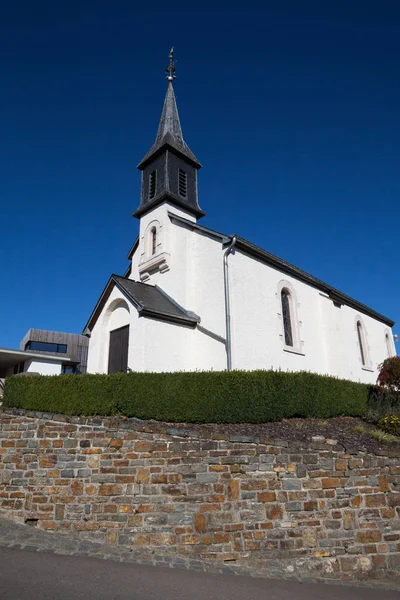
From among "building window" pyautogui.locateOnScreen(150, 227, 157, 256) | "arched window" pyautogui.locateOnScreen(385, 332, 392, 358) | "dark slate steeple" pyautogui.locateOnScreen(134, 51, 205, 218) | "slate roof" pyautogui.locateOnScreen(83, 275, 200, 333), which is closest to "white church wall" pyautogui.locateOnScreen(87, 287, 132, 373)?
"slate roof" pyautogui.locateOnScreen(83, 275, 200, 333)

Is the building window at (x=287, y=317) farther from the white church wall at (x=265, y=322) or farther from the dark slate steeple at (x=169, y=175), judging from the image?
the dark slate steeple at (x=169, y=175)

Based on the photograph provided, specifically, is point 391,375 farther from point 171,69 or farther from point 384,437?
point 171,69

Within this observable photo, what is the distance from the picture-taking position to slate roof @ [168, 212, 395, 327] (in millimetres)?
17219

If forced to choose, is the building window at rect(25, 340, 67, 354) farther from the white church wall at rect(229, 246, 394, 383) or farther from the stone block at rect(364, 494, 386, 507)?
the stone block at rect(364, 494, 386, 507)

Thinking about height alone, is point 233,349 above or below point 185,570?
above

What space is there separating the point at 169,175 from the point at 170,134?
3.38 m

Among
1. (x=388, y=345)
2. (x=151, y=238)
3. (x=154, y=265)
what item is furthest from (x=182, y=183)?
(x=388, y=345)

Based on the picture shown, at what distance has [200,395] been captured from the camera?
9633mm

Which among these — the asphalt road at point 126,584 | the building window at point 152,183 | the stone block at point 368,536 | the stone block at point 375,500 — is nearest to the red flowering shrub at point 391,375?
the stone block at point 375,500

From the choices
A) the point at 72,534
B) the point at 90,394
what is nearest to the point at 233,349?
the point at 90,394

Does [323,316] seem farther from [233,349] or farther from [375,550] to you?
[375,550]

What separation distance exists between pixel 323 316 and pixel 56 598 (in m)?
18.6

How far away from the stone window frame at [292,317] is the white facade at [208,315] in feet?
0.16

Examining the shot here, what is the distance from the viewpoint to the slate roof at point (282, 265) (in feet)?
56.5
